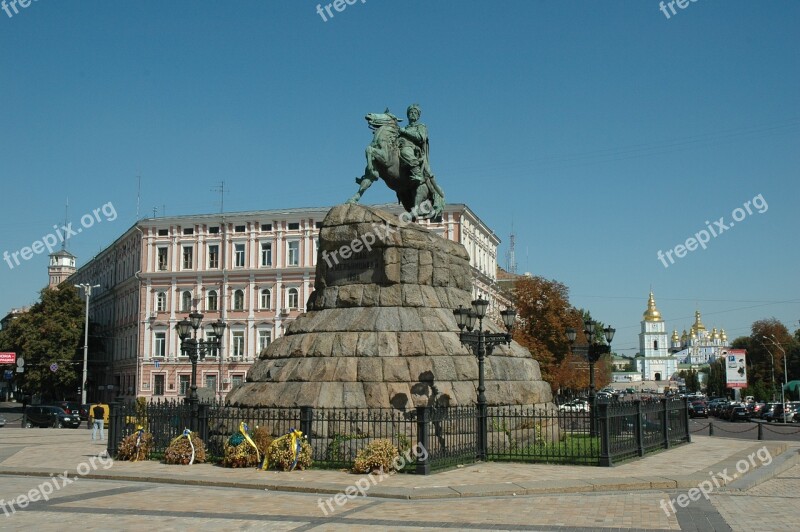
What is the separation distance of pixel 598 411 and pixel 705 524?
6.23 metres

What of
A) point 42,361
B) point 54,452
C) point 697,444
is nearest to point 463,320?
point 697,444

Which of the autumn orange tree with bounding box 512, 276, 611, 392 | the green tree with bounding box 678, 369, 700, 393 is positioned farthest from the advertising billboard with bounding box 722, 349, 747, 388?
the green tree with bounding box 678, 369, 700, 393

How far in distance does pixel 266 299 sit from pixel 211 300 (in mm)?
4657

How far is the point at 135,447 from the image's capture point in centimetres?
1870

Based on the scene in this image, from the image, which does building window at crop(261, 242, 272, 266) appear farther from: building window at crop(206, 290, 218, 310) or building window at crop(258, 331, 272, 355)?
building window at crop(258, 331, 272, 355)

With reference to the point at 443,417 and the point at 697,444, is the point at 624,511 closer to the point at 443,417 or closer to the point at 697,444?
the point at 443,417

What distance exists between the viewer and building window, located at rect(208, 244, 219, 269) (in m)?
66.4

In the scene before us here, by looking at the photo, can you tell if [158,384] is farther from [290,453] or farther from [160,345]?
[290,453]

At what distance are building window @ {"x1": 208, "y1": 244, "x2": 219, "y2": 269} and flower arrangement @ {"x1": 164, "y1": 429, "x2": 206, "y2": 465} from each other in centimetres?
4967

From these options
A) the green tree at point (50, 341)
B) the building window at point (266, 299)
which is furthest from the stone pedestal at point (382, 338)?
the green tree at point (50, 341)

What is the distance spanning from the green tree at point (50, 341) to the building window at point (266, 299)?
16.7 metres

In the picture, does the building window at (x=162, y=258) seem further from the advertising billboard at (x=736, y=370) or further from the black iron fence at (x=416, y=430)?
the black iron fence at (x=416, y=430)

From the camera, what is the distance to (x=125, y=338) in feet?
234

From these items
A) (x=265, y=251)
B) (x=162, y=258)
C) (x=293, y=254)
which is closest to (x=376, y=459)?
(x=293, y=254)
